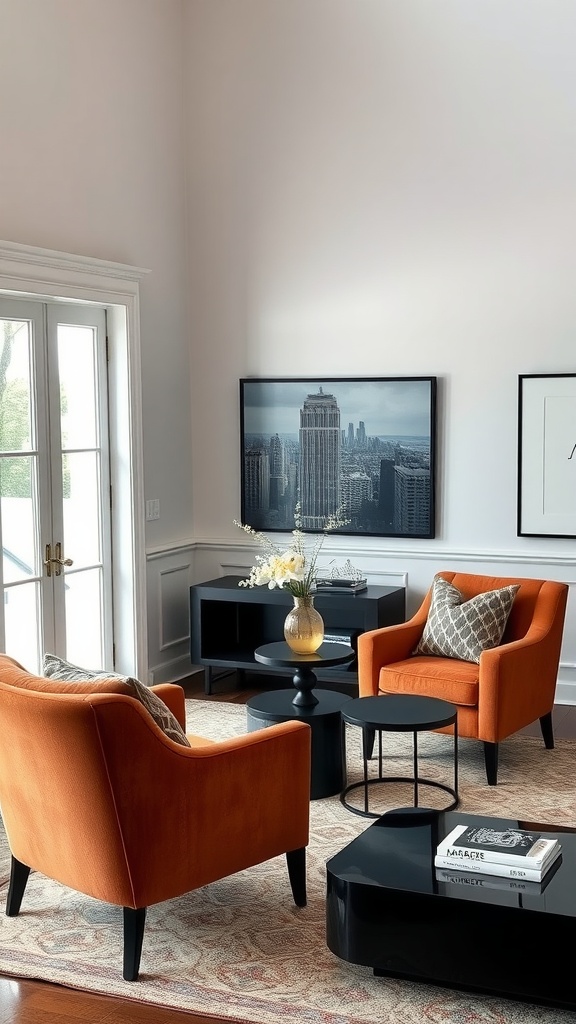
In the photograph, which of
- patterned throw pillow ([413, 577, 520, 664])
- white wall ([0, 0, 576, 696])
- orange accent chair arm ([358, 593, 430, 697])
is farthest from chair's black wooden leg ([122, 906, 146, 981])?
white wall ([0, 0, 576, 696])

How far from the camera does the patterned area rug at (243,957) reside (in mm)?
2857

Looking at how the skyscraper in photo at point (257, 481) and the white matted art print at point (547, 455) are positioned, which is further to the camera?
the skyscraper in photo at point (257, 481)

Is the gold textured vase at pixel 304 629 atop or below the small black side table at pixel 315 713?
atop

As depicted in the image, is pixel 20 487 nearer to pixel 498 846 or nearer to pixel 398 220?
pixel 398 220

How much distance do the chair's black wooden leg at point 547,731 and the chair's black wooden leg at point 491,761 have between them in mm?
606

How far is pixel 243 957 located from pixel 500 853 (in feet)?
2.69

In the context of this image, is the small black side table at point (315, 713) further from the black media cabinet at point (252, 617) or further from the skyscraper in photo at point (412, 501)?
the skyscraper in photo at point (412, 501)

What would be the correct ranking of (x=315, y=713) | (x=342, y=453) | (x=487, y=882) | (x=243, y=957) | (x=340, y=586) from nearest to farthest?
(x=487, y=882) < (x=243, y=957) < (x=315, y=713) < (x=340, y=586) < (x=342, y=453)

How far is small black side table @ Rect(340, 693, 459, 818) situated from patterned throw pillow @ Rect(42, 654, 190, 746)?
1.02m

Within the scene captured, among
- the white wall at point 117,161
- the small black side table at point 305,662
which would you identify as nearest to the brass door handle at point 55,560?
the white wall at point 117,161

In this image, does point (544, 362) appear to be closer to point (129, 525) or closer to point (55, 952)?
point (129, 525)

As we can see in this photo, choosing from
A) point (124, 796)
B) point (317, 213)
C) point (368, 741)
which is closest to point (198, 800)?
point (124, 796)

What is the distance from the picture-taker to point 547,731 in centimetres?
511

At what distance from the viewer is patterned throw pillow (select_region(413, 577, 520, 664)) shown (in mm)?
4957
